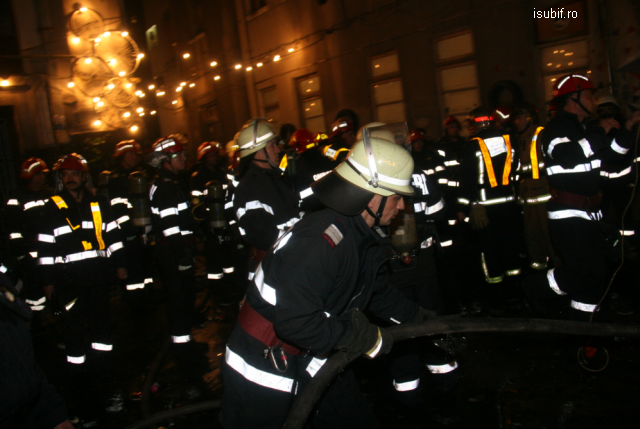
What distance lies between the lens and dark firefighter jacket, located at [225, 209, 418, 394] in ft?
6.51

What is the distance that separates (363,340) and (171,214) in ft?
10.6

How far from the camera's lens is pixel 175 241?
16.0ft

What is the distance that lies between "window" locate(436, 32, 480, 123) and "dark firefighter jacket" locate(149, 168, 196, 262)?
7.16m

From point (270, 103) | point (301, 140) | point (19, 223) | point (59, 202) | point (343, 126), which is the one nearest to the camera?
point (59, 202)

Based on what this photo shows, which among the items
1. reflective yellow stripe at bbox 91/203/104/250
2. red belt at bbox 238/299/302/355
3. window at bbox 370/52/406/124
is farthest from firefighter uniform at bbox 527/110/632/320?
window at bbox 370/52/406/124

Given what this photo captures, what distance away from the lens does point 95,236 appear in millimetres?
4723

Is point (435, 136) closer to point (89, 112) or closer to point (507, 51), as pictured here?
point (507, 51)

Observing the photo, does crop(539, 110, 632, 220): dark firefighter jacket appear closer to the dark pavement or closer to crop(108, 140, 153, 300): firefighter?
the dark pavement

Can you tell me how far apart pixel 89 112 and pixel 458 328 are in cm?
1479

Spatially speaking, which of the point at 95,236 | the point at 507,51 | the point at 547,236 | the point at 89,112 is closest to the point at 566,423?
the point at 547,236

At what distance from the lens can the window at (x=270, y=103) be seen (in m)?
15.5

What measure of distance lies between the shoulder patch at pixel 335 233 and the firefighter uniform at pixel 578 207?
2499 mm

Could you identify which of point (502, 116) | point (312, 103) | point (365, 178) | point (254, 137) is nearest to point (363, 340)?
point (365, 178)

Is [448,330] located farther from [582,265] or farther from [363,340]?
[582,265]
